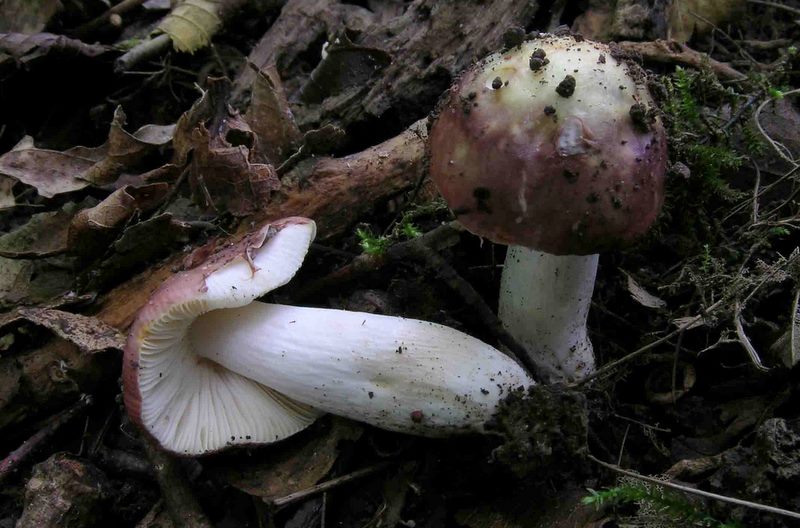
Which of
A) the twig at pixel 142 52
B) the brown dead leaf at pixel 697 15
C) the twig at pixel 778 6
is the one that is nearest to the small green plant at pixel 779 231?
the brown dead leaf at pixel 697 15

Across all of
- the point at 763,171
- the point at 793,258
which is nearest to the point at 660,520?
the point at 793,258

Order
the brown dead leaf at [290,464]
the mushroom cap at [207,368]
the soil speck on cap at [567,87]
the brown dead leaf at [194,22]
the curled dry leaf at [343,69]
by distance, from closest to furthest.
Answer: the soil speck on cap at [567,87]
the mushroom cap at [207,368]
the brown dead leaf at [290,464]
the curled dry leaf at [343,69]
the brown dead leaf at [194,22]

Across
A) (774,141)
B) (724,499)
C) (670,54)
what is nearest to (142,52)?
(670,54)

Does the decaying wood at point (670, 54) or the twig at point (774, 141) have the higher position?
the decaying wood at point (670, 54)

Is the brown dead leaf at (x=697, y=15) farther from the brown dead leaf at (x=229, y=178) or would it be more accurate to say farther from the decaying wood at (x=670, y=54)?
the brown dead leaf at (x=229, y=178)

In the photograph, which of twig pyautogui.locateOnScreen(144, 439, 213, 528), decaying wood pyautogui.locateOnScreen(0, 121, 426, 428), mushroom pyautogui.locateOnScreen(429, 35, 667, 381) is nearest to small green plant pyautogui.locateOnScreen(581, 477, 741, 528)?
mushroom pyautogui.locateOnScreen(429, 35, 667, 381)

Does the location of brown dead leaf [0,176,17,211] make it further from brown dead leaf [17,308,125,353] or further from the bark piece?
the bark piece

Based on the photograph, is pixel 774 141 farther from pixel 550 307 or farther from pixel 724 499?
pixel 724 499
